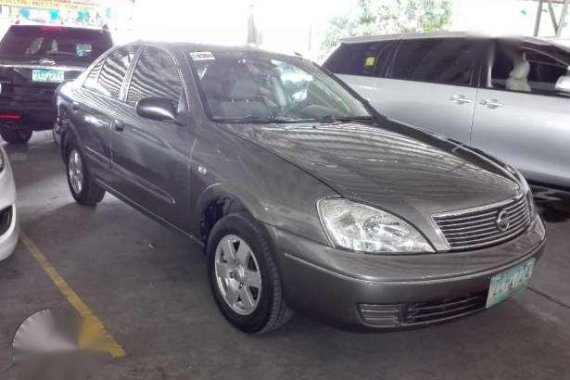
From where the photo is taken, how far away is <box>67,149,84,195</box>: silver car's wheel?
4512 millimetres

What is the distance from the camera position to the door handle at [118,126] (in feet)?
11.9

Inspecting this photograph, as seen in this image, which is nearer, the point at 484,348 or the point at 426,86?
the point at 484,348

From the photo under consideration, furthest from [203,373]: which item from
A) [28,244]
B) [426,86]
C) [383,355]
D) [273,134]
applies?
[426,86]

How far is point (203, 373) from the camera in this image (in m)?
2.43

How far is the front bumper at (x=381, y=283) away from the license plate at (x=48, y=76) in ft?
15.4

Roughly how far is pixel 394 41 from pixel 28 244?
407 centimetres

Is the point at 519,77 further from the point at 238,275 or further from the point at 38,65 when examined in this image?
the point at 38,65

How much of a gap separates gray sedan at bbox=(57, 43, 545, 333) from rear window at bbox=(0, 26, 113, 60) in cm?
318

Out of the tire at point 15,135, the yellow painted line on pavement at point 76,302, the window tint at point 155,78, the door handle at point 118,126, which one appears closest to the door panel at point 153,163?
the door handle at point 118,126

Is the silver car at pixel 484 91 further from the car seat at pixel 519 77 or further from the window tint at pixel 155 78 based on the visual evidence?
the window tint at pixel 155 78

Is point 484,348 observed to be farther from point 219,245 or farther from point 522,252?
point 219,245

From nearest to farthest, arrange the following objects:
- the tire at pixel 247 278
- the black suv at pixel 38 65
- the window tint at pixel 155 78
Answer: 1. the tire at pixel 247 278
2. the window tint at pixel 155 78
3. the black suv at pixel 38 65

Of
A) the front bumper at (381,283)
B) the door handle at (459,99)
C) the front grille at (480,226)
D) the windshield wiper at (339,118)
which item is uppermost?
→ the windshield wiper at (339,118)

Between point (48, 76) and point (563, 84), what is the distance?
5.17 metres
